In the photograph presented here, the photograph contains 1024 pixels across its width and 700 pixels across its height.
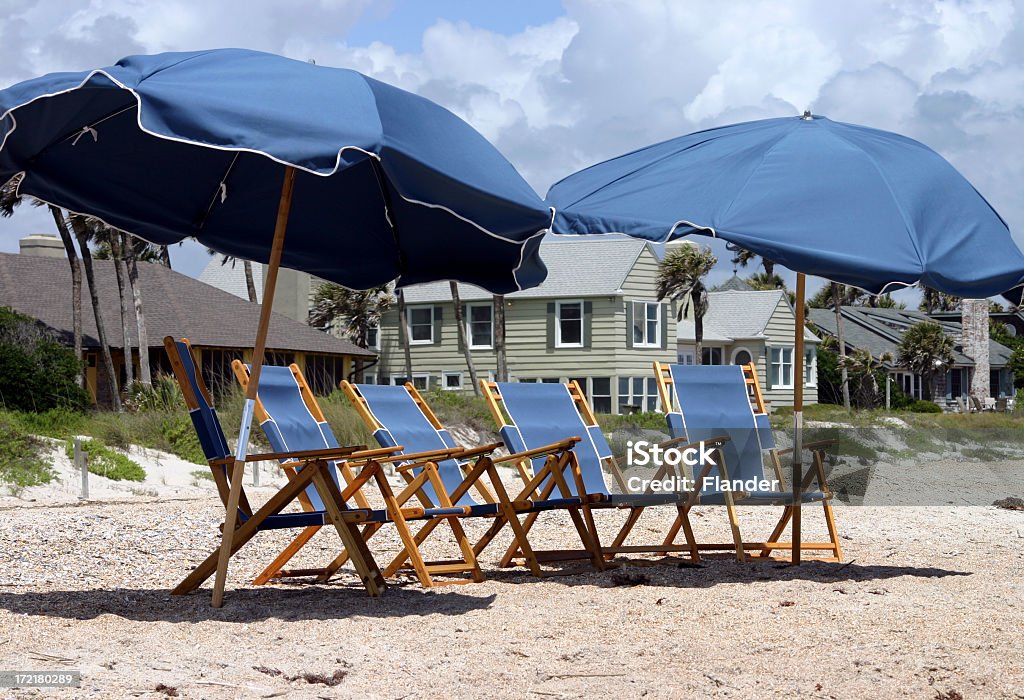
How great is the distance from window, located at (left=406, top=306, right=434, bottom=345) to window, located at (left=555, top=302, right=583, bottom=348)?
385 cm

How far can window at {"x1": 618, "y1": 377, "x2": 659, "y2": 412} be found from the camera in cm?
3338

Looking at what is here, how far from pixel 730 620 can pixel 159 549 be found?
382 cm

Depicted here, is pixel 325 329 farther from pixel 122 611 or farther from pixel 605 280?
pixel 122 611

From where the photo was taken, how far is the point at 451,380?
115ft

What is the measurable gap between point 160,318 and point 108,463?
14.4 m

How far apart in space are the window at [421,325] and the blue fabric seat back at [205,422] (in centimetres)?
2958

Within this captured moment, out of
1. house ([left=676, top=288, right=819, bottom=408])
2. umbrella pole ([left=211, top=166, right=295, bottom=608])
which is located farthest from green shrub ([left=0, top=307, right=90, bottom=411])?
house ([left=676, top=288, right=819, bottom=408])

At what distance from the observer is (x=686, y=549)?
714 cm

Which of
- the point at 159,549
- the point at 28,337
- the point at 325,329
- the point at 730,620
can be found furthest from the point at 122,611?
the point at 325,329

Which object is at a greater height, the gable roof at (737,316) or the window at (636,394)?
the gable roof at (737,316)

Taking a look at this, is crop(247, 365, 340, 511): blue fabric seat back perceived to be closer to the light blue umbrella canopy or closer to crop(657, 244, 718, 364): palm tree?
the light blue umbrella canopy

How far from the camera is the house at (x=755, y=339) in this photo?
39.0m

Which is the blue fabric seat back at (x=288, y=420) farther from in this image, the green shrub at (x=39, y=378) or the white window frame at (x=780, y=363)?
the white window frame at (x=780, y=363)

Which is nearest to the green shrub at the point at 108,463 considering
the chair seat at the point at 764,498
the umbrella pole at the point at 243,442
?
the umbrella pole at the point at 243,442
